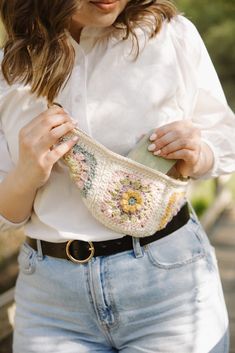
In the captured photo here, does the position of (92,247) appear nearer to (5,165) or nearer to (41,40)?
(5,165)

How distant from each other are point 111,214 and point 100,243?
0.25ft

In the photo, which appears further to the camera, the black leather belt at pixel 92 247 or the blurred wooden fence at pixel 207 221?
the blurred wooden fence at pixel 207 221

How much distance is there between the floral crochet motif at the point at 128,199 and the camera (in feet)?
5.56

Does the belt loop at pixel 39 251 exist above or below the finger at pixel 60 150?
below

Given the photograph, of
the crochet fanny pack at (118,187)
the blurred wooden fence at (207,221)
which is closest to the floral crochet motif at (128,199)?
the crochet fanny pack at (118,187)

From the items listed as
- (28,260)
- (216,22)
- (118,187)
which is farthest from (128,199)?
(216,22)

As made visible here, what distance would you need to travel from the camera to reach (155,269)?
1.71m

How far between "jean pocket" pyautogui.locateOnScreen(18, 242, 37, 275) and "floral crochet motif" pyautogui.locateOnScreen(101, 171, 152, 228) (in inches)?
8.8

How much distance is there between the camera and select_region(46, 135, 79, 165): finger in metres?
1.67

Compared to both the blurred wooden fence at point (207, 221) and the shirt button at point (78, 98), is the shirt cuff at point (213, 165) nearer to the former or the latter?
the shirt button at point (78, 98)

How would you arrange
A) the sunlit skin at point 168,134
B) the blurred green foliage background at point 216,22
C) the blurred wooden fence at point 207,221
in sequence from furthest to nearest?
the blurred green foliage background at point 216,22 → the blurred wooden fence at point 207,221 → the sunlit skin at point 168,134

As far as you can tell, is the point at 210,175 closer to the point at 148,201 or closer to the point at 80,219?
the point at 148,201

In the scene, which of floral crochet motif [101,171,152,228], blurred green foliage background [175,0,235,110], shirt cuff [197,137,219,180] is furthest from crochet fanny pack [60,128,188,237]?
blurred green foliage background [175,0,235,110]

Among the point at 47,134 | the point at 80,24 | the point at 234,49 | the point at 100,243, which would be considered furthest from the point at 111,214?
the point at 234,49
